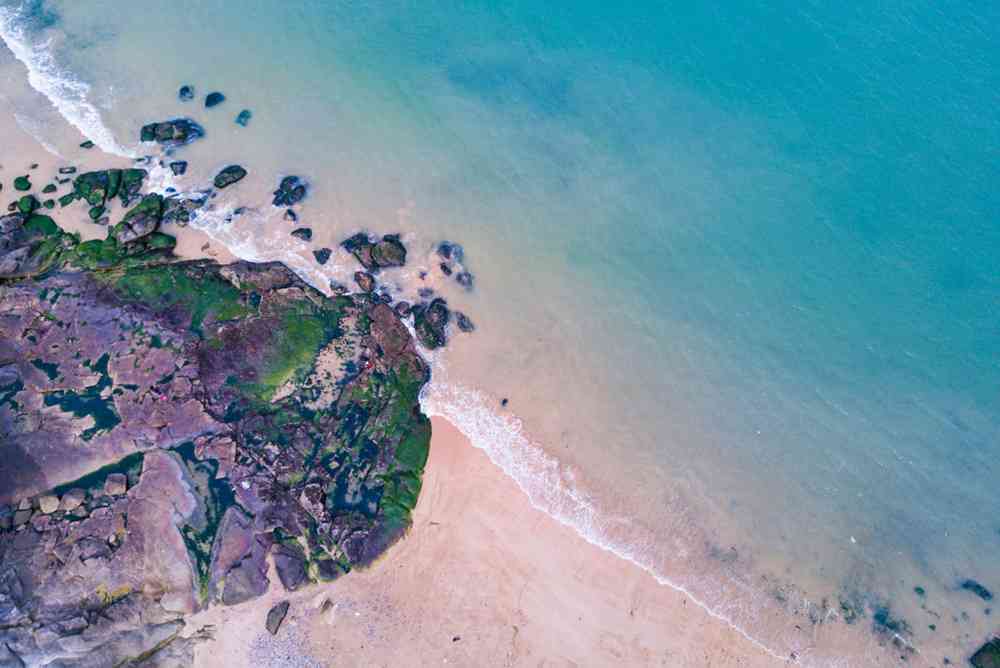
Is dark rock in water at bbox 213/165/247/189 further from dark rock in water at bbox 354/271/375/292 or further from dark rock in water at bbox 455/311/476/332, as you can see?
dark rock in water at bbox 455/311/476/332

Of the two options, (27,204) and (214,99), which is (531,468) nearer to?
(214,99)

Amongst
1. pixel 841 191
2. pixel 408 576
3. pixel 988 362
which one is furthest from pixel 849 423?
pixel 408 576

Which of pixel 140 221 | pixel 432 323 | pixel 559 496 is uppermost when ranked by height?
pixel 432 323

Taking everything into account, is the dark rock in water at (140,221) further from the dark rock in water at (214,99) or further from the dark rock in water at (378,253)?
the dark rock in water at (378,253)

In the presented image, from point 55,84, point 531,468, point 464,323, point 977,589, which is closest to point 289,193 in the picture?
point 464,323

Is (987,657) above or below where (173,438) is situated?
above

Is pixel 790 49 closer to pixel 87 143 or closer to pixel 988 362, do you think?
pixel 988 362
